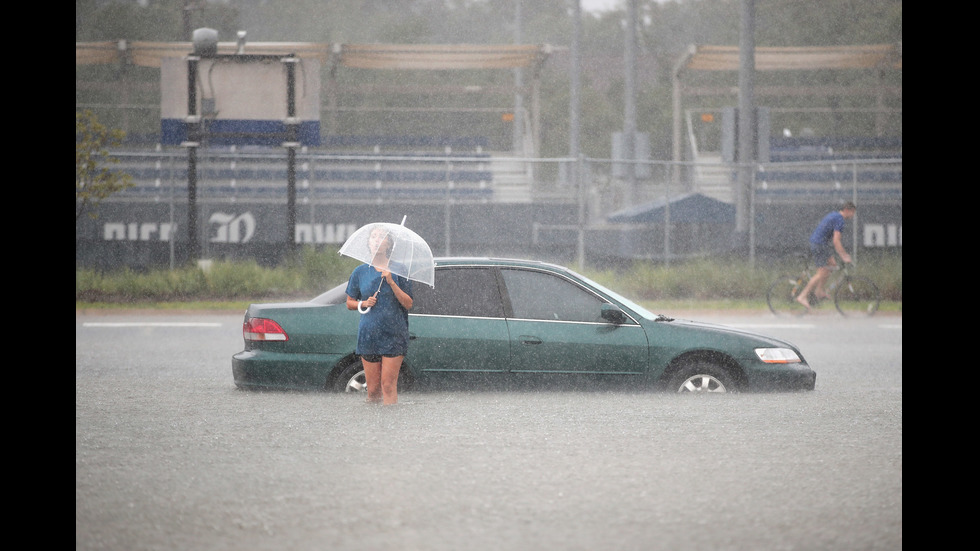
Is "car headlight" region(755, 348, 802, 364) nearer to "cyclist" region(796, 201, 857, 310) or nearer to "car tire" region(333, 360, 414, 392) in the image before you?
"car tire" region(333, 360, 414, 392)

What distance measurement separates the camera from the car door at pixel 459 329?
980 cm

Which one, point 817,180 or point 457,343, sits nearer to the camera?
point 457,343

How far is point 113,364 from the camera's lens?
12.6m

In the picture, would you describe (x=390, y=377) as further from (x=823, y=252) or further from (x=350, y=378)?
(x=823, y=252)

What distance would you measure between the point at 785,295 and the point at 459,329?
474 inches

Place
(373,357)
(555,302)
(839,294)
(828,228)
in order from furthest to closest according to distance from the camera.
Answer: (839,294)
(828,228)
(555,302)
(373,357)

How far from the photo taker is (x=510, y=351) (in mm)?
9828

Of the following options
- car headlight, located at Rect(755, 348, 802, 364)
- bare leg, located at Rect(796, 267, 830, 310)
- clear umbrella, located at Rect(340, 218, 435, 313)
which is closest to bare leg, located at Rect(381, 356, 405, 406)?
clear umbrella, located at Rect(340, 218, 435, 313)

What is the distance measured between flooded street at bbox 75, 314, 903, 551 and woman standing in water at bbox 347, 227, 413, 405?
1.45ft

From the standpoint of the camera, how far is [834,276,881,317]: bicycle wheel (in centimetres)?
1939

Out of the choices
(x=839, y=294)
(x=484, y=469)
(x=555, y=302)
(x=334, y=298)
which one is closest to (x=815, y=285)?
(x=839, y=294)
